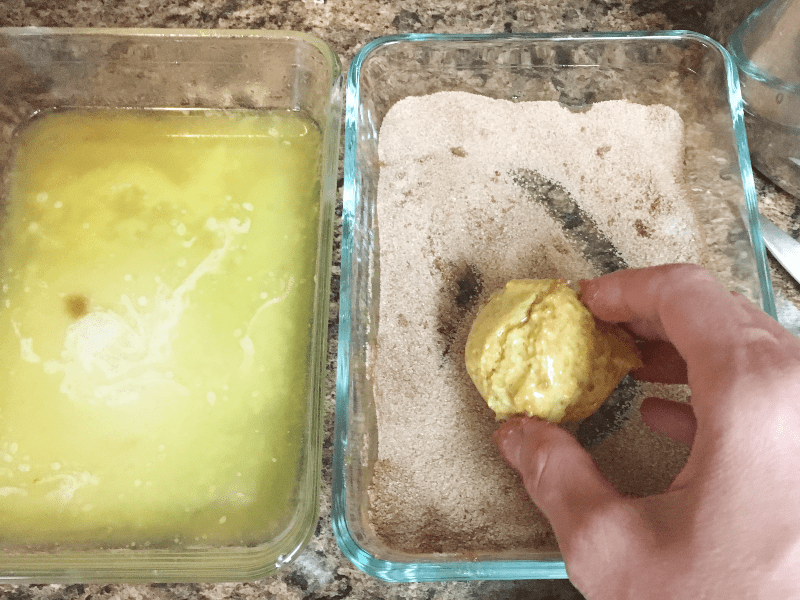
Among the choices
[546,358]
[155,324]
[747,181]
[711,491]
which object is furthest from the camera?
[155,324]

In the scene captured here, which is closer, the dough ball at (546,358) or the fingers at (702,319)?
the fingers at (702,319)

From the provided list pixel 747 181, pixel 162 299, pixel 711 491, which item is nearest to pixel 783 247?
pixel 747 181

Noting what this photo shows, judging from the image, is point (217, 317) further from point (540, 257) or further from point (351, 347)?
point (540, 257)

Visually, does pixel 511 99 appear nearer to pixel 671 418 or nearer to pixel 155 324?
pixel 671 418

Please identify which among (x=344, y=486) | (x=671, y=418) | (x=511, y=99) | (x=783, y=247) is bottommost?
(x=344, y=486)

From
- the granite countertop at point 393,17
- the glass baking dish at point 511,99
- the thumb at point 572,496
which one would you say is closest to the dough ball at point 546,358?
the thumb at point 572,496

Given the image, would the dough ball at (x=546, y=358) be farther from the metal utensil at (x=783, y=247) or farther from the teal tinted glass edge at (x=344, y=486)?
the metal utensil at (x=783, y=247)

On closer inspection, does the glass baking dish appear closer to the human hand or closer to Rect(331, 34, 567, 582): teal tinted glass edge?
Rect(331, 34, 567, 582): teal tinted glass edge
